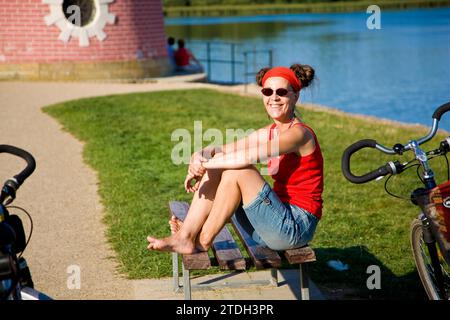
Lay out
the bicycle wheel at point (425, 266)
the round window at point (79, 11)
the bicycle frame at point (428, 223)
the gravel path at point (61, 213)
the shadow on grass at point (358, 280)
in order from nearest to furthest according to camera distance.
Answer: the bicycle frame at point (428, 223) → the bicycle wheel at point (425, 266) → the shadow on grass at point (358, 280) → the gravel path at point (61, 213) → the round window at point (79, 11)

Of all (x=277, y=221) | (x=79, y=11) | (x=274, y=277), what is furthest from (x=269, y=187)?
(x=79, y=11)

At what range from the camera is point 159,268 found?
20.1 ft

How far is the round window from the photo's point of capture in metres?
21.0

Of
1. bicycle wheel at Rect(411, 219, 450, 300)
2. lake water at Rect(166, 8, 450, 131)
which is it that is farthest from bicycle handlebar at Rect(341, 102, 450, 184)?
lake water at Rect(166, 8, 450, 131)

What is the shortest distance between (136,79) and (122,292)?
639 inches

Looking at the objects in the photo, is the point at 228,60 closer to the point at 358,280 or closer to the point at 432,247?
the point at 358,280

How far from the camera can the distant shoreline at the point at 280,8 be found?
81000mm

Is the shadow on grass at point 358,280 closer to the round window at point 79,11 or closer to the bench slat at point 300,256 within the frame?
the bench slat at point 300,256

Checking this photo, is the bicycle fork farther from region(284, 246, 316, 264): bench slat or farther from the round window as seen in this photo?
the round window

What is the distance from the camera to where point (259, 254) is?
4.66m

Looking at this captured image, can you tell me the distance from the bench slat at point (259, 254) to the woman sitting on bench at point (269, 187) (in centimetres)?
5

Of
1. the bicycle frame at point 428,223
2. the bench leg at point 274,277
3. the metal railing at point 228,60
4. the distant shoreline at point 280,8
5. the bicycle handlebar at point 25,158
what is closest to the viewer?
the bicycle handlebar at point 25,158

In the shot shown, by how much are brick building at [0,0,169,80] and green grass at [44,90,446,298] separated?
480 cm

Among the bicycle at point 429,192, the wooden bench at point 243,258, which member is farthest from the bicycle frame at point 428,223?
the wooden bench at point 243,258
